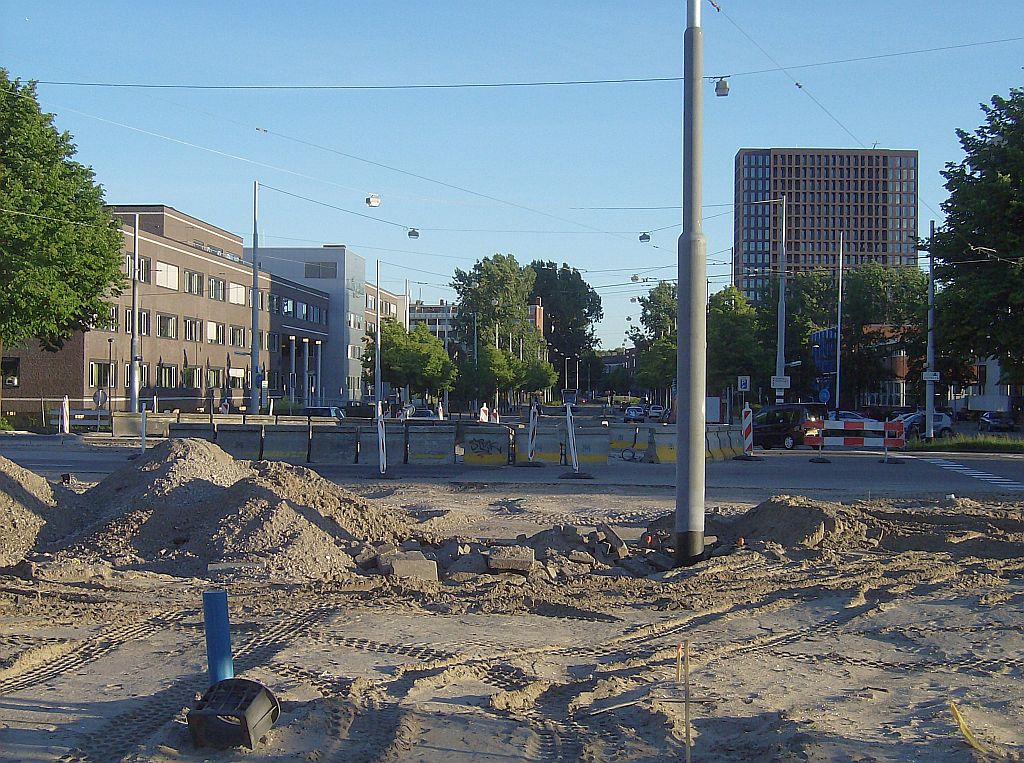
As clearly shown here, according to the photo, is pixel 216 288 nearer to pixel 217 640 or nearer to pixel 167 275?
pixel 167 275

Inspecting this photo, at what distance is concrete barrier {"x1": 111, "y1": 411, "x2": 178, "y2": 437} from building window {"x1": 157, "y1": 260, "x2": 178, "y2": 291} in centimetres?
2911

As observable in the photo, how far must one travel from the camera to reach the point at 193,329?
68375 mm

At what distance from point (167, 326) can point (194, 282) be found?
4.78 meters

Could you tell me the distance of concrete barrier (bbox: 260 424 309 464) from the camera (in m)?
28.6

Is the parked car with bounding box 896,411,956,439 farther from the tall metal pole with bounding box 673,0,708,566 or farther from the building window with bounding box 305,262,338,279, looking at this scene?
the building window with bounding box 305,262,338,279

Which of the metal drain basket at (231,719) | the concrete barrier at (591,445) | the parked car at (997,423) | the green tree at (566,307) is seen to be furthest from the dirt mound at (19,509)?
the green tree at (566,307)

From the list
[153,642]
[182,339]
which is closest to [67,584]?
[153,642]

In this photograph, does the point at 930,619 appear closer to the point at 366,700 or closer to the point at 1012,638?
the point at 1012,638

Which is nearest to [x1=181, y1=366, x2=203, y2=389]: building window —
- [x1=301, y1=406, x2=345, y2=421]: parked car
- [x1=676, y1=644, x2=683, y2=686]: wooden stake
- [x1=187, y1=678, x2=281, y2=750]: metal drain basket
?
[x1=301, y1=406, x2=345, y2=421]: parked car

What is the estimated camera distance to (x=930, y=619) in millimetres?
8883

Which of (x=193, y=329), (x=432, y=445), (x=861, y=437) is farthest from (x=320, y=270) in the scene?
(x=861, y=437)

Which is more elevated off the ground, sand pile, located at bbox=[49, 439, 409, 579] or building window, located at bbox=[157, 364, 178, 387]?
building window, located at bbox=[157, 364, 178, 387]

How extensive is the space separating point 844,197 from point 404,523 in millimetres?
195695

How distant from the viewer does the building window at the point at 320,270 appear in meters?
98.6
